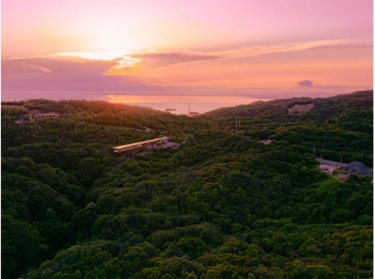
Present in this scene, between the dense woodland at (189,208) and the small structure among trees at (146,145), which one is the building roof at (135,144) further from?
the dense woodland at (189,208)

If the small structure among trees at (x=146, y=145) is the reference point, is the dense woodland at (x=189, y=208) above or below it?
below

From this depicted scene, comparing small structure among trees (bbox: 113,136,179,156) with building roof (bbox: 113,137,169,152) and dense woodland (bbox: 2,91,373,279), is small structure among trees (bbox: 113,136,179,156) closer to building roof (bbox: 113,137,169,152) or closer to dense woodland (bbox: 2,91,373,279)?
building roof (bbox: 113,137,169,152)

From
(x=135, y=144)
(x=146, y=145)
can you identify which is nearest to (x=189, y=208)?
(x=146, y=145)

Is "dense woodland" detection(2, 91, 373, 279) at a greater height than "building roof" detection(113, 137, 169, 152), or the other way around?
"building roof" detection(113, 137, 169, 152)

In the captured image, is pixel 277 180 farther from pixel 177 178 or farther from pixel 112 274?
pixel 112 274

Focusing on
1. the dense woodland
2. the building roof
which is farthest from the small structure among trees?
the dense woodland

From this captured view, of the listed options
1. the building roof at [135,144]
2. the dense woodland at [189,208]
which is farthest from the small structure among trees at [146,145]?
the dense woodland at [189,208]

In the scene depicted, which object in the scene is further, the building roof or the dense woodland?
the building roof

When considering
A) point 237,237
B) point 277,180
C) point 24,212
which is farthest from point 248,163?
point 24,212
